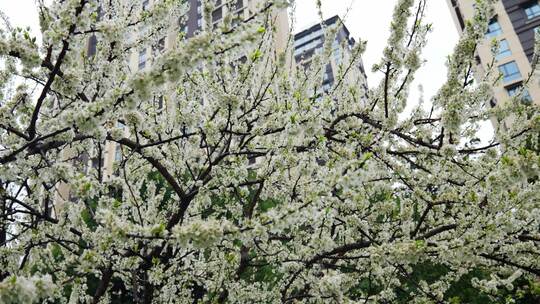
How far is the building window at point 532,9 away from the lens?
3031 centimetres

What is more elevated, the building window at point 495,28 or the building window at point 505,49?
the building window at point 495,28

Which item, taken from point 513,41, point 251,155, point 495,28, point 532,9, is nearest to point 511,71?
point 513,41

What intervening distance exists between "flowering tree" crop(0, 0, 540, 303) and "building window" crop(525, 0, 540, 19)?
31.5 metres

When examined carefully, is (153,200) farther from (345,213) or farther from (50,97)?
(345,213)

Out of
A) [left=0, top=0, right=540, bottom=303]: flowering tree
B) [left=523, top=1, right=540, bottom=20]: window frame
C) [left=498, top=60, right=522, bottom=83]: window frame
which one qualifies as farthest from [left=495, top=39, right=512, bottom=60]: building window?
[left=0, top=0, right=540, bottom=303]: flowering tree

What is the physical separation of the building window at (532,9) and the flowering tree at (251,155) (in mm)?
31500

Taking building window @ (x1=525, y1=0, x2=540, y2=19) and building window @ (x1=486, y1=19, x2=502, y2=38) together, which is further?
building window @ (x1=486, y1=19, x2=502, y2=38)

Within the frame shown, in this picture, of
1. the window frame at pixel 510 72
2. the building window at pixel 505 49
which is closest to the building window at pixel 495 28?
the building window at pixel 505 49

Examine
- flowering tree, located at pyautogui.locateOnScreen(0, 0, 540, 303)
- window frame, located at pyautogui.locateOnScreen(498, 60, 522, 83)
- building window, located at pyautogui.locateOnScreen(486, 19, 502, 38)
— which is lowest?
flowering tree, located at pyautogui.locateOnScreen(0, 0, 540, 303)

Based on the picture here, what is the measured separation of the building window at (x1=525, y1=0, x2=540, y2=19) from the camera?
1193 inches

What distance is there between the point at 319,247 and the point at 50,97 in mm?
5575

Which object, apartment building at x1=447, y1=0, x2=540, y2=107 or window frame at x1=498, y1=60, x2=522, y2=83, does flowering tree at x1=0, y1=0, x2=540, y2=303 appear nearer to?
apartment building at x1=447, y1=0, x2=540, y2=107

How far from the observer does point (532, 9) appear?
101 ft

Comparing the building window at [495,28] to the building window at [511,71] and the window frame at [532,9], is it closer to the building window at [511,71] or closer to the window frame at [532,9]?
the window frame at [532,9]
